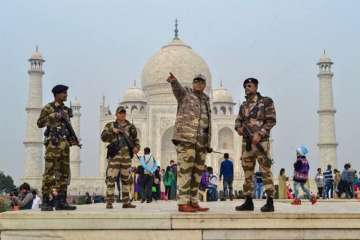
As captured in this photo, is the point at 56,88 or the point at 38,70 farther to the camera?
the point at 38,70

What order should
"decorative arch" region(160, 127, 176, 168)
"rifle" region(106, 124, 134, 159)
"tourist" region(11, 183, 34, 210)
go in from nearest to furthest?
"rifle" region(106, 124, 134, 159), "tourist" region(11, 183, 34, 210), "decorative arch" region(160, 127, 176, 168)

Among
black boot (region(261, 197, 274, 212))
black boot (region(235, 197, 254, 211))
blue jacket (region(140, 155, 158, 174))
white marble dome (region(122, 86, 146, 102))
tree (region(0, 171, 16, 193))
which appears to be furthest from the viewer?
tree (region(0, 171, 16, 193))

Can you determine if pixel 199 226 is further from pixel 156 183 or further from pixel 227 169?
pixel 227 169

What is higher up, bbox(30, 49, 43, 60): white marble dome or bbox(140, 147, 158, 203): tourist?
bbox(30, 49, 43, 60): white marble dome

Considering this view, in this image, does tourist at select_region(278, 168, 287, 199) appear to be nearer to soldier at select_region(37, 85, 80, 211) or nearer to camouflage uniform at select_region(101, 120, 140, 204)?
camouflage uniform at select_region(101, 120, 140, 204)

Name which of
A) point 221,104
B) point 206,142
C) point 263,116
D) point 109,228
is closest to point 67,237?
point 109,228

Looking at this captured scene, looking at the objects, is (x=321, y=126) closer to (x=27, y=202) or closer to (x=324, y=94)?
(x=324, y=94)

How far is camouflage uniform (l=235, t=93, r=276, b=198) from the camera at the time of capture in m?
5.62

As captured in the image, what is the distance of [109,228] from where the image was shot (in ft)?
16.2

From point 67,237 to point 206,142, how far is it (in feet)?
5.42

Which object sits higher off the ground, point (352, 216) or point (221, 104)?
point (221, 104)

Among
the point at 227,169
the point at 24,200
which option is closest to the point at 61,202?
the point at 24,200

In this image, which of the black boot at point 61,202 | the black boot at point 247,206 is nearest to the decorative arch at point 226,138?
the black boot at point 61,202

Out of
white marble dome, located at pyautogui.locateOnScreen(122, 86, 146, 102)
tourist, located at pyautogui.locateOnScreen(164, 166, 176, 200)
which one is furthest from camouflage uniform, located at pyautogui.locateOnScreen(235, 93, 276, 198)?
white marble dome, located at pyautogui.locateOnScreen(122, 86, 146, 102)
